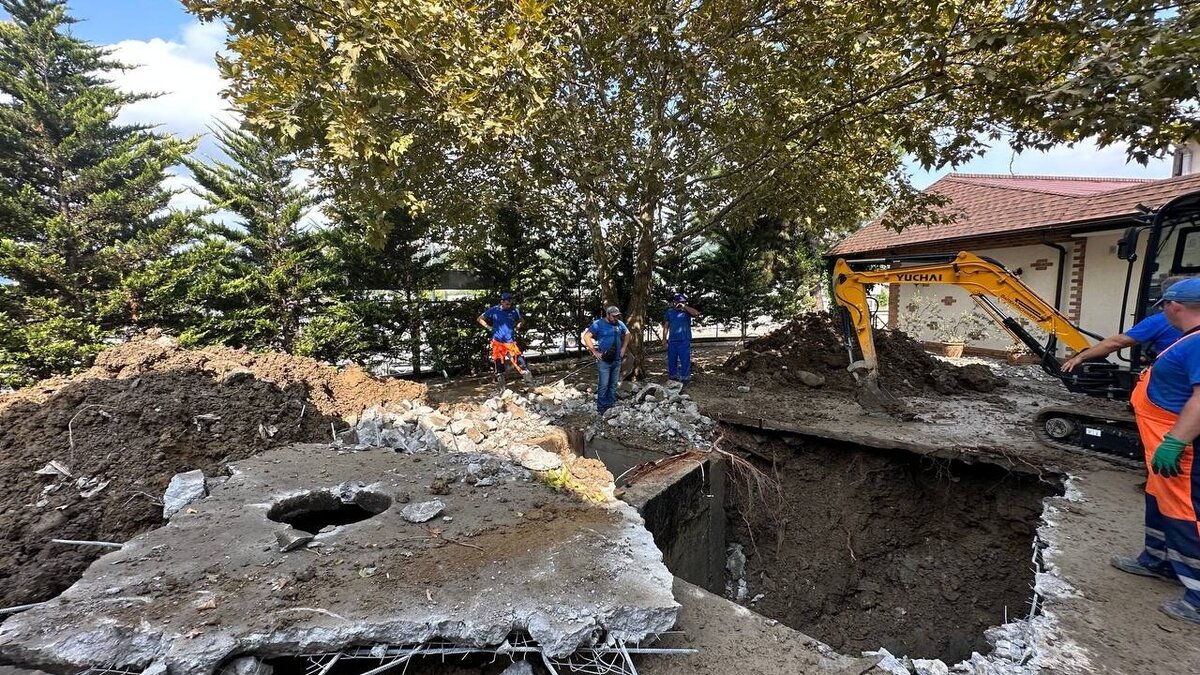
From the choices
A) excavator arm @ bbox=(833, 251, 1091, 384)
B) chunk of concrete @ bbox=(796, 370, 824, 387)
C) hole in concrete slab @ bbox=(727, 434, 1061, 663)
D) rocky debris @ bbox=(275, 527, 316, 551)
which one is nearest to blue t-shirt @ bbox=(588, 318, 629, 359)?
hole in concrete slab @ bbox=(727, 434, 1061, 663)

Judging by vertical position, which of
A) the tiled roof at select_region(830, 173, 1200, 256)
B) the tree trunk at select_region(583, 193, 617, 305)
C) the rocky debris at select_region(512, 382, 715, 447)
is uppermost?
the tiled roof at select_region(830, 173, 1200, 256)

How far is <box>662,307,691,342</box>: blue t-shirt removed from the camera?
839 cm

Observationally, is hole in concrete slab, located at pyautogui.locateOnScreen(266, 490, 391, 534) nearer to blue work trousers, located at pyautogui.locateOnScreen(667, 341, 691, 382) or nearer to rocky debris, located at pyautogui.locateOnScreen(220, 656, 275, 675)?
rocky debris, located at pyautogui.locateOnScreen(220, 656, 275, 675)

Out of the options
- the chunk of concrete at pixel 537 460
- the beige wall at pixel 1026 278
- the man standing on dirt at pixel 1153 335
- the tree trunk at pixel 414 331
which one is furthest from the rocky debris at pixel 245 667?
the beige wall at pixel 1026 278

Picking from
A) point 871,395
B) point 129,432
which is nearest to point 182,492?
point 129,432

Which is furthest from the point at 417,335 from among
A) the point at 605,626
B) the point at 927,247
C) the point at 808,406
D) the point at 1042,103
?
the point at 927,247

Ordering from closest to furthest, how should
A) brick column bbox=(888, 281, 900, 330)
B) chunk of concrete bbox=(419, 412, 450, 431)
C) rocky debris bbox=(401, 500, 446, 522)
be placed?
1. rocky debris bbox=(401, 500, 446, 522)
2. chunk of concrete bbox=(419, 412, 450, 431)
3. brick column bbox=(888, 281, 900, 330)

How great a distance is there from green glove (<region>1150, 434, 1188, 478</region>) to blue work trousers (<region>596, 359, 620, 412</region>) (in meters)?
5.03

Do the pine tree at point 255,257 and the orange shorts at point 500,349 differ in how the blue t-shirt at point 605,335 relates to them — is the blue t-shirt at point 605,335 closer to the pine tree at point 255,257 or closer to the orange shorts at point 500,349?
the orange shorts at point 500,349

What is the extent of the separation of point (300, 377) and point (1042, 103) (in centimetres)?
804

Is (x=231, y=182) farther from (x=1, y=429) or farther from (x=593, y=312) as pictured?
(x=593, y=312)

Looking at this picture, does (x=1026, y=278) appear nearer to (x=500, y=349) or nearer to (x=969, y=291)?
(x=969, y=291)

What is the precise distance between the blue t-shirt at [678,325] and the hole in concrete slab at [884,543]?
8.14ft

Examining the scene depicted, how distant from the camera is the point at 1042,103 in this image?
4.45 meters
